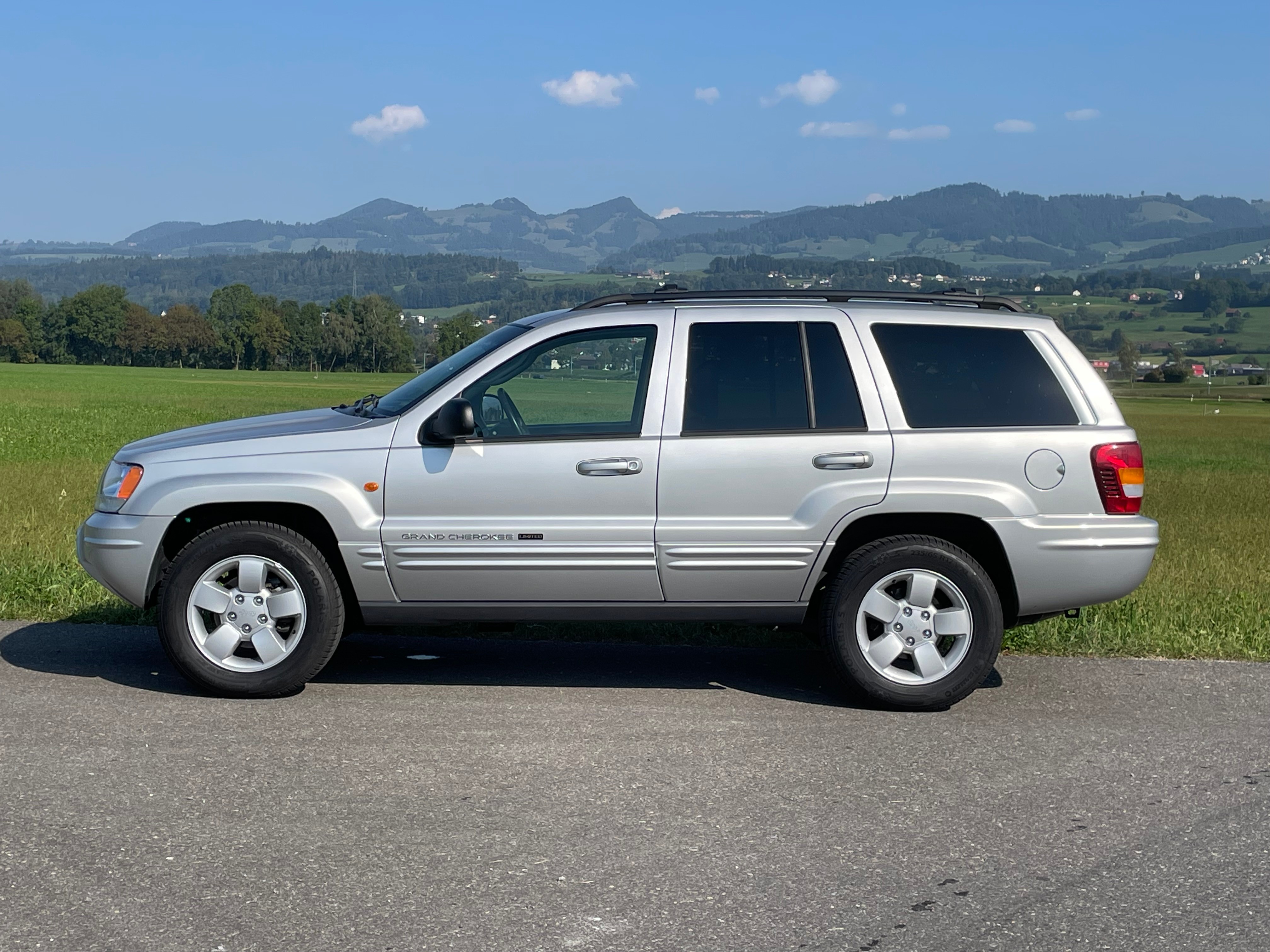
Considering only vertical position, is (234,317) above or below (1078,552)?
above

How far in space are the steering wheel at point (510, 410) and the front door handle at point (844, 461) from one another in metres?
1.35

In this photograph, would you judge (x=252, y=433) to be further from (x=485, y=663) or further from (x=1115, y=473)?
(x=1115, y=473)

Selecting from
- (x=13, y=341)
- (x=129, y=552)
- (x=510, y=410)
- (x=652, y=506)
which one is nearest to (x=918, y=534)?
(x=652, y=506)

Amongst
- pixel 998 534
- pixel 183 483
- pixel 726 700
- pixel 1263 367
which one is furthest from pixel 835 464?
pixel 1263 367

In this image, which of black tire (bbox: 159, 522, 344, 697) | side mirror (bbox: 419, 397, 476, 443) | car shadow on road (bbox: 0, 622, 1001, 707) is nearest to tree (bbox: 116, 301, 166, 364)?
car shadow on road (bbox: 0, 622, 1001, 707)

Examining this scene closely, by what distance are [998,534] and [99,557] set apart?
4.05 meters

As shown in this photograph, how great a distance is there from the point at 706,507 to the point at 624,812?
1.79 metres

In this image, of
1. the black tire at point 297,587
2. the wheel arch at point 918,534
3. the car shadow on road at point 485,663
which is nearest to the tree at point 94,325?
the car shadow on road at point 485,663

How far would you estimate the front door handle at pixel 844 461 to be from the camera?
5949 mm

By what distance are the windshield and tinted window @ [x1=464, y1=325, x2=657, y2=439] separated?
0.13 m

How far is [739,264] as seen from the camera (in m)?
42.5

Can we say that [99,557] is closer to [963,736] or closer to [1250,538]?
[963,736]

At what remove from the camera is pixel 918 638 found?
19.6 feet

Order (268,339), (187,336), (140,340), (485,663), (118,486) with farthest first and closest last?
(140,340), (187,336), (268,339), (485,663), (118,486)
